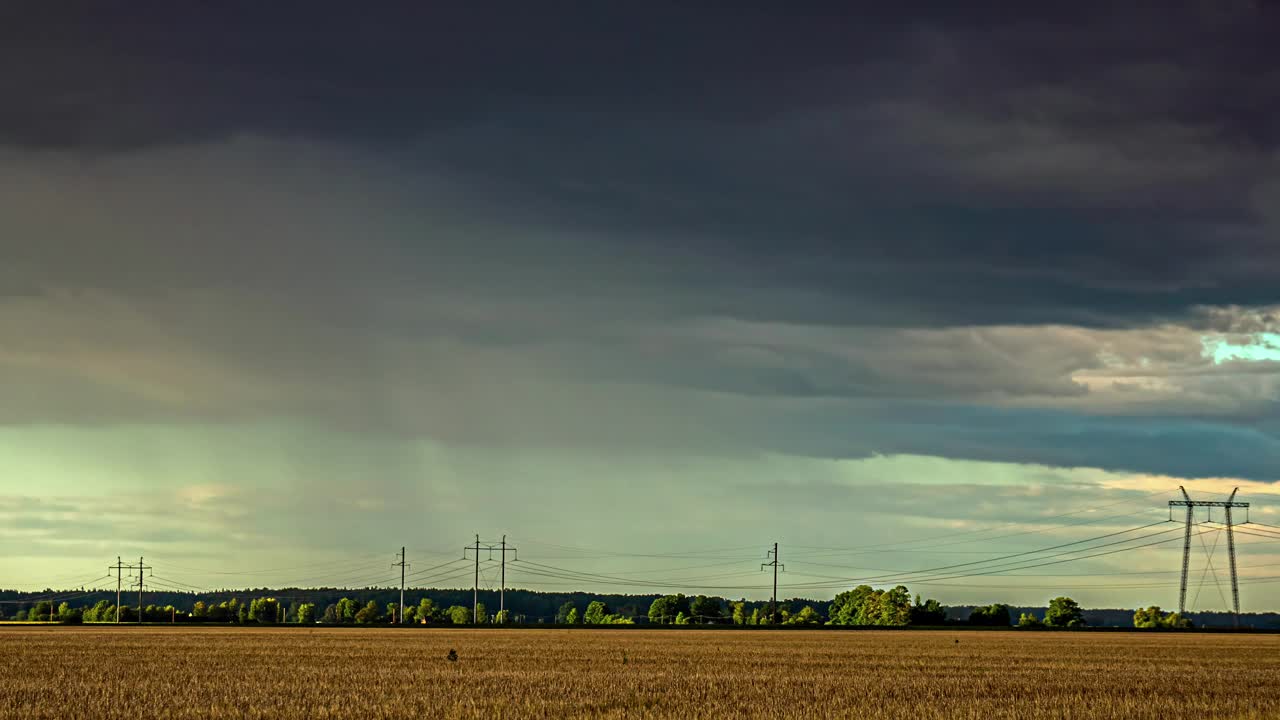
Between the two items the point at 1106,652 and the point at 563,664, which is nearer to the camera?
the point at 563,664

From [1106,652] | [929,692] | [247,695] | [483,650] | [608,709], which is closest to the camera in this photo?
[608,709]

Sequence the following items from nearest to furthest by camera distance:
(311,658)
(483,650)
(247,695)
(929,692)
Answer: (247,695) → (929,692) → (311,658) → (483,650)

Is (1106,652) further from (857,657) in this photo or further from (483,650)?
(483,650)

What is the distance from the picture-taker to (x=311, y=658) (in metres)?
63.9

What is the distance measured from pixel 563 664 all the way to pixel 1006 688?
22.4 m

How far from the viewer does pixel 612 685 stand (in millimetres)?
44062

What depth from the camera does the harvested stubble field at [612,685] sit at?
114 feet

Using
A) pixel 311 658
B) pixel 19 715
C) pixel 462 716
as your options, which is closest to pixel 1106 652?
pixel 311 658

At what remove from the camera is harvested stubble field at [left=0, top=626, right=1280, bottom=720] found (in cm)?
3475

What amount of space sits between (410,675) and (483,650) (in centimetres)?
2871

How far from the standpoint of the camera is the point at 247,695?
38.8m

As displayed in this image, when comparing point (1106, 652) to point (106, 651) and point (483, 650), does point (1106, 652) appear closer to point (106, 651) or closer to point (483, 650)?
point (483, 650)

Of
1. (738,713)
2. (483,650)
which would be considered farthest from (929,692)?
(483,650)

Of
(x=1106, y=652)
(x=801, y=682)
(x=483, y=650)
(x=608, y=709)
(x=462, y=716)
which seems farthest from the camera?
(x=1106, y=652)
